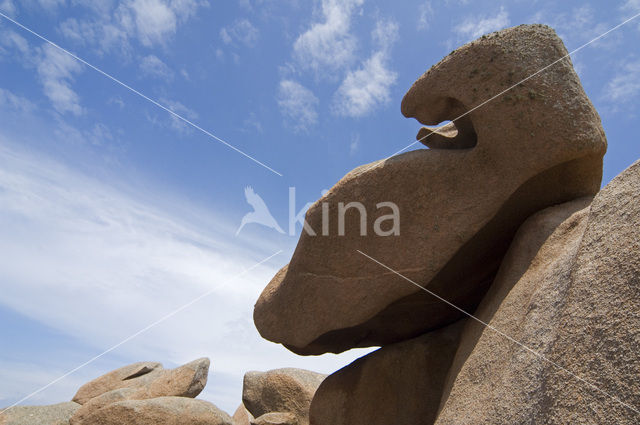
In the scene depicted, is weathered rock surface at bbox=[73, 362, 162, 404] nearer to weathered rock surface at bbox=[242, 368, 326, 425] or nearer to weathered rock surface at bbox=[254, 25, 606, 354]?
weathered rock surface at bbox=[242, 368, 326, 425]

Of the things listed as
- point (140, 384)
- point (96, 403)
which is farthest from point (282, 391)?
point (140, 384)

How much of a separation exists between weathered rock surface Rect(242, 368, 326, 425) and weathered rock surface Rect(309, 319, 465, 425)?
4.32m

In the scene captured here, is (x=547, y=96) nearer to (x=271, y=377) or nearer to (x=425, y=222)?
(x=425, y=222)

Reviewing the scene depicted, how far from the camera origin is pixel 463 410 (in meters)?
4.17

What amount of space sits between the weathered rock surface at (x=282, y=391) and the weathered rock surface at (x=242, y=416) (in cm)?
88

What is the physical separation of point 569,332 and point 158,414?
7.91m

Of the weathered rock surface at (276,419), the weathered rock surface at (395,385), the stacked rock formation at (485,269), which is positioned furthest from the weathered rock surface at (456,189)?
the weathered rock surface at (276,419)

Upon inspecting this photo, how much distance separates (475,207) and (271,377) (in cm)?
809

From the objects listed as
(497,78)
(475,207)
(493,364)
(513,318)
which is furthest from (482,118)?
(493,364)

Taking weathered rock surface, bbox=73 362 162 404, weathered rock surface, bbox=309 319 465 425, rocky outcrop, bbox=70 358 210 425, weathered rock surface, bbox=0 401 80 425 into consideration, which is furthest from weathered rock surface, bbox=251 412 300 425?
weathered rock surface, bbox=0 401 80 425

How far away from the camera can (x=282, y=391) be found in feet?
37.6

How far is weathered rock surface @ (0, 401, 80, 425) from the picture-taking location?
12.4 m

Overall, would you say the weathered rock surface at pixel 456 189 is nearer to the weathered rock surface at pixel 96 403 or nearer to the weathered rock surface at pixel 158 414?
the weathered rock surface at pixel 158 414

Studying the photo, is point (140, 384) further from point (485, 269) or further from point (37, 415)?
point (485, 269)
